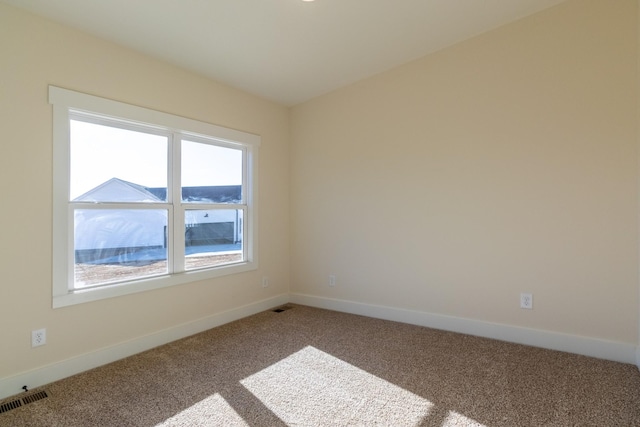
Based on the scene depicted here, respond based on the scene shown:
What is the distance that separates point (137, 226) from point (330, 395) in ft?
6.91

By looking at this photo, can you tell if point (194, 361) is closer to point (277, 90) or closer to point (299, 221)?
point (299, 221)

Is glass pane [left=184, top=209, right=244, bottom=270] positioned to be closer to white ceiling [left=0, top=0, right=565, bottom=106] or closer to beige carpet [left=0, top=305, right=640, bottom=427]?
beige carpet [left=0, top=305, right=640, bottom=427]

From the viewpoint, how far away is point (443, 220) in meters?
3.60

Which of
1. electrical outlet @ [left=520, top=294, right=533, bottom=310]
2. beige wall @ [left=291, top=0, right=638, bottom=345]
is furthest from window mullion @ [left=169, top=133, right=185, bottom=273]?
electrical outlet @ [left=520, top=294, right=533, bottom=310]

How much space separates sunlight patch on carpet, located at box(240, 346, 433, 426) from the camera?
6.71 feet

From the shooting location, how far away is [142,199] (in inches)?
A: 122

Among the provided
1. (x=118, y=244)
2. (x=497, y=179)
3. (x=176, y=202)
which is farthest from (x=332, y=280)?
(x=118, y=244)

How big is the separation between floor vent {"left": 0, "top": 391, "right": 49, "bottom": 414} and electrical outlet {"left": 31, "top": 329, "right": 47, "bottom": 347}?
1.03 feet

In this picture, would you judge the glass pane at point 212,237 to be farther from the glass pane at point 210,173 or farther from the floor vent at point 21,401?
the floor vent at point 21,401

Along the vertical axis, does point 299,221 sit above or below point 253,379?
above

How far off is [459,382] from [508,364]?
0.57 m

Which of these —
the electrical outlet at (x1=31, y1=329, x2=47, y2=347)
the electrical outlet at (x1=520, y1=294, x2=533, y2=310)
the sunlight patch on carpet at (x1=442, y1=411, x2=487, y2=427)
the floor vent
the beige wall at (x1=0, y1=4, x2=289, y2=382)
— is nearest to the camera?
the sunlight patch on carpet at (x1=442, y1=411, x2=487, y2=427)

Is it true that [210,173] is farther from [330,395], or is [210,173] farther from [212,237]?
→ [330,395]

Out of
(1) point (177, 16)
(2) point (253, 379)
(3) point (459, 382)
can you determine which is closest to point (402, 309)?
(3) point (459, 382)
